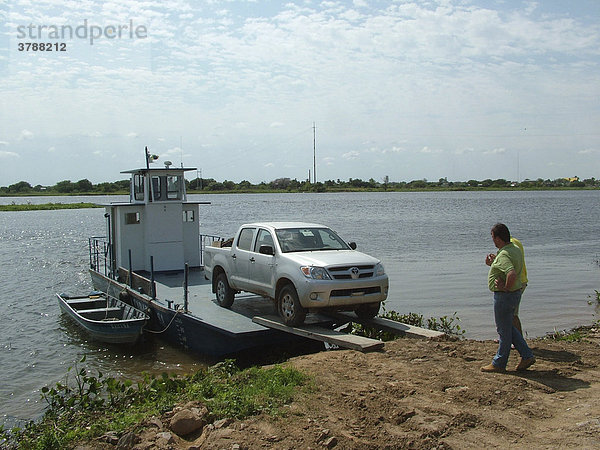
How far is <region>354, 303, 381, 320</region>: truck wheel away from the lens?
425 inches

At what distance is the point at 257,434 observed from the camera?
6164mm

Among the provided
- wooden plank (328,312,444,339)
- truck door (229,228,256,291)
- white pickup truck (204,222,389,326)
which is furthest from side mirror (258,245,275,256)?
wooden plank (328,312,444,339)

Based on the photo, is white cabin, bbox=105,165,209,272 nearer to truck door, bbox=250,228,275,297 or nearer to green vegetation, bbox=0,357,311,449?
truck door, bbox=250,228,275,297

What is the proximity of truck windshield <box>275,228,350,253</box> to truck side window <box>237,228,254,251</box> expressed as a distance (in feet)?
2.68

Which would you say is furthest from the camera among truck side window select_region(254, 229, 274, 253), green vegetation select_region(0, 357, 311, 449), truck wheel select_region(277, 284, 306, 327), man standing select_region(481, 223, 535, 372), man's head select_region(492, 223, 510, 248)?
truck side window select_region(254, 229, 274, 253)

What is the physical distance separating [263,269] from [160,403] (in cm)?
413

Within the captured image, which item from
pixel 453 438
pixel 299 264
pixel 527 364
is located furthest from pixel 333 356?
pixel 453 438

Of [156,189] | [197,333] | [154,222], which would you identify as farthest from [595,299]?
[156,189]

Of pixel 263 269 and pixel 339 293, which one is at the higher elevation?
pixel 263 269

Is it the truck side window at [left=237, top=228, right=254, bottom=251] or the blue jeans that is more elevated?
the truck side window at [left=237, top=228, right=254, bottom=251]

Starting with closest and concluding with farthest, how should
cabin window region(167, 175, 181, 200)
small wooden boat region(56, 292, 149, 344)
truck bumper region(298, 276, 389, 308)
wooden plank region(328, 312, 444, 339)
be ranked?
1. truck bumper region(298, 276, 389, 308)
2. wooden plank region(328, 312, 444, 339)
3. small wooden boat region(56, 292, 149, 344)
4. cabin window region(167, 175, 181, 200)

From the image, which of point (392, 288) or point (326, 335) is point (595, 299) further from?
point (326, 335)

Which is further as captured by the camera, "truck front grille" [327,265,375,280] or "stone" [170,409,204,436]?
"truck front grille" [327,265,375,280]

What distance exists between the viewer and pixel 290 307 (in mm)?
10555
